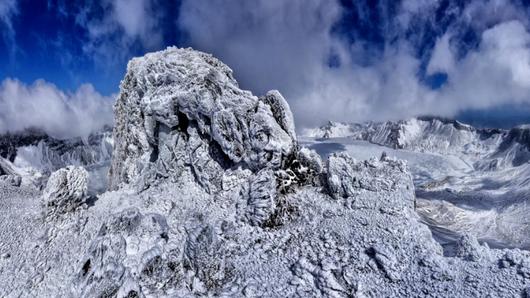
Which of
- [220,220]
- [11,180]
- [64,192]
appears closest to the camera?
[220,220]

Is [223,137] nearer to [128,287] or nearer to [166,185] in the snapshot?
[166,185]

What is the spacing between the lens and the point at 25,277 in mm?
16578

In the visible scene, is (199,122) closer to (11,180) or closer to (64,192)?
(64,192)

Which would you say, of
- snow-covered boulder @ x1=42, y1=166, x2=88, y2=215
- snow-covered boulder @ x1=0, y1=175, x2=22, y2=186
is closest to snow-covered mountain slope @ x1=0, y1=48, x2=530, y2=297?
snow-covered boulder @ x1=42, y1=166, x2=88, y2=215

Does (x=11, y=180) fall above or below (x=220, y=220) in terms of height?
above

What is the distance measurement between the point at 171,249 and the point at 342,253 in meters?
7.00

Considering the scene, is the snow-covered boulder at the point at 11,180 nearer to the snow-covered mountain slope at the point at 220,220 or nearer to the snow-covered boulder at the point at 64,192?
the snow-covered mountain slope at the point at 220,220

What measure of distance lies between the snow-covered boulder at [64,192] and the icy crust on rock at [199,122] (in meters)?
2.80

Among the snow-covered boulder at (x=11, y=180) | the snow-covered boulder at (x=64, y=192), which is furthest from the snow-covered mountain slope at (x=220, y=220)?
the snow-covered boulder at (x=11, y=180)

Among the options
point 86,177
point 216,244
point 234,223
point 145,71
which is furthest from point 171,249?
point 145,71

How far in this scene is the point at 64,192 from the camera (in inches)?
798

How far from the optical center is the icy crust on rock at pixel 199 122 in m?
19.5

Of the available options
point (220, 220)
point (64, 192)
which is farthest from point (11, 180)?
point (220, 220)

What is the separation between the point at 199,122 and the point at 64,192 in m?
8.57
